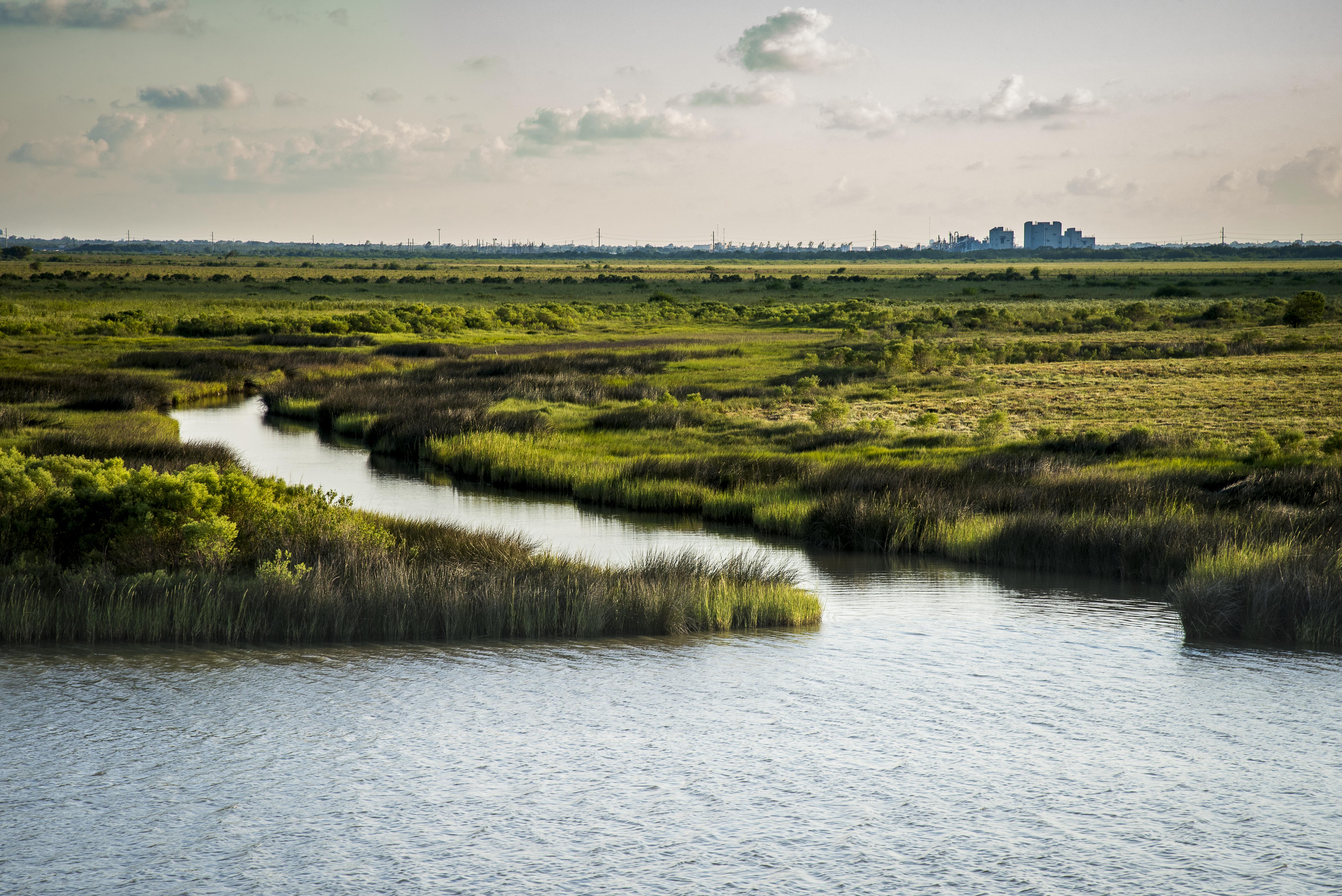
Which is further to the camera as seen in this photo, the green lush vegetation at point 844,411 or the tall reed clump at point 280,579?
the green lush vegetation at point 844,411

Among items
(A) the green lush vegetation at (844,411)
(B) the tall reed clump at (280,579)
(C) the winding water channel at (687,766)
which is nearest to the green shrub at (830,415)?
(A) the green lush vegetation at (844,411)

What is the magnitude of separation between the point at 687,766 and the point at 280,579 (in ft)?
20.2

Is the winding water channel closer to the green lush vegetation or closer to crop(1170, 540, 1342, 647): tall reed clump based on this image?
crop(1170, 540, 1342, 647): tall reed clump

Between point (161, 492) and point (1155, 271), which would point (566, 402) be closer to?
point (161, 492)

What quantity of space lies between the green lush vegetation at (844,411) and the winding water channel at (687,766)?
2.25m

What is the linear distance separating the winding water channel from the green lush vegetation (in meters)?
2.25

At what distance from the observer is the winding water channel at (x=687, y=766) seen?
7.25m

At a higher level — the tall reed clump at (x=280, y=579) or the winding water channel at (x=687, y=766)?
the tall reed clump at (x=280, y=579)

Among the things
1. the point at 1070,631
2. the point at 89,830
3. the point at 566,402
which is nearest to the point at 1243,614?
the point at 1070,631

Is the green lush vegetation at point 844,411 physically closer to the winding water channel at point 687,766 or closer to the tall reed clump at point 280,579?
the tall reed clump at point 280,579

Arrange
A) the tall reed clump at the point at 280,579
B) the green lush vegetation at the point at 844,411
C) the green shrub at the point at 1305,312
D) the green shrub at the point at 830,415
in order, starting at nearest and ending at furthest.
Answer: the tall reed clump at the point at 280,579 → the green lush vegetation at the point at 844,411 → the green shrub at the point at 830,415 → the green shrub at the point at 1305,312

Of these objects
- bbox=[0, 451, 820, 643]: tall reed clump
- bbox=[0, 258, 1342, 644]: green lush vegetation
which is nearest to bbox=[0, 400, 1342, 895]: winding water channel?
bbox=[0, 451, 820, 643]: tall reed clump

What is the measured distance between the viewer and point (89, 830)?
760 centimetres

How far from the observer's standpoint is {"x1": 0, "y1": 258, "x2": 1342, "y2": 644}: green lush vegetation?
17.8 meters
